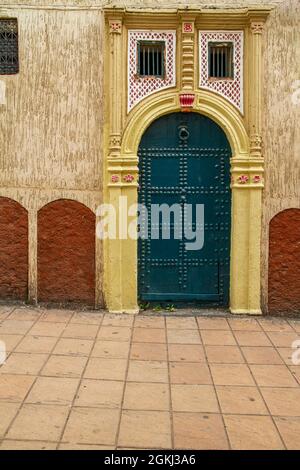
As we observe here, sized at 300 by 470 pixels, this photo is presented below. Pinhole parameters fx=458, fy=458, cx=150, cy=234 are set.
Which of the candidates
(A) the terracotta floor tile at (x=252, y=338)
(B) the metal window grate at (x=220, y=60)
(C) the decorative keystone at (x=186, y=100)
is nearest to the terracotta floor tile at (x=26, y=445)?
(A) the terracotta floor tile at (x=252, y=338)

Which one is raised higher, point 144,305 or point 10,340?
point 144,305

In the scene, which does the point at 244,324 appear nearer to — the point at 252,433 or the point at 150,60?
the point at 252,433

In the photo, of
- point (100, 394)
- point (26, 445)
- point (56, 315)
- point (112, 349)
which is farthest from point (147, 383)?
point (56, 315)

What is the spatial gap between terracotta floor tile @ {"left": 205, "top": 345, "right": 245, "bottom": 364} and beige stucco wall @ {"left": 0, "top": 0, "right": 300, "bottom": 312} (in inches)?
60.9

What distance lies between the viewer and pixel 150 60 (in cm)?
602

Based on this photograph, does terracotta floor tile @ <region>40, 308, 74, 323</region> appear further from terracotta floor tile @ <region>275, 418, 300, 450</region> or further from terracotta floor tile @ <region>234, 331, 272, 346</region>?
terracotta floor tile @ <region>275, 418, 300, 450</region>

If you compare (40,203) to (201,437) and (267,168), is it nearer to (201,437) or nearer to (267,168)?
(267,168)

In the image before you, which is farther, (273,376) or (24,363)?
(24,363)

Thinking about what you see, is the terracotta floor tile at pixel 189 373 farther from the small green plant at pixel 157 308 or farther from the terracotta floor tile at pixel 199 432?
the small green plant at pixel 157 308

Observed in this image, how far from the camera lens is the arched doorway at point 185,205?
6.05 meters

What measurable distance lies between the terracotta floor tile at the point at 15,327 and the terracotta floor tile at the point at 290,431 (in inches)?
118

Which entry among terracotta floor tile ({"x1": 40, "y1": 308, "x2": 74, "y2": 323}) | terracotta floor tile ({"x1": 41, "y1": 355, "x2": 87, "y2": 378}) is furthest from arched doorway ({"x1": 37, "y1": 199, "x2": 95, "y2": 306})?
terracotta floor tile ({"x1": 41, "y1": 355, "x2": 87, "y2": 378})

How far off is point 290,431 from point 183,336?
6.91 ft

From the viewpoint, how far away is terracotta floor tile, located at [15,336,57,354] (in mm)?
4589
